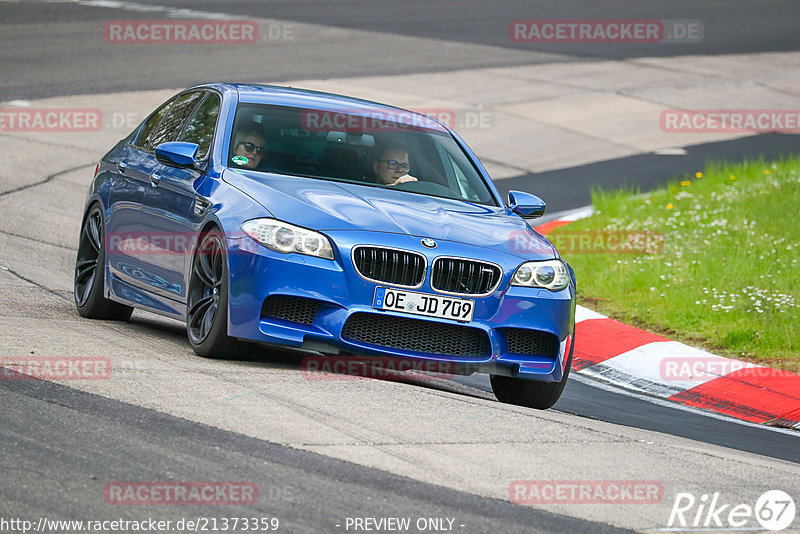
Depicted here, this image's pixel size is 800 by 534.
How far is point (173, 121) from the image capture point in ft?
28.9

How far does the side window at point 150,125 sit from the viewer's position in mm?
9000

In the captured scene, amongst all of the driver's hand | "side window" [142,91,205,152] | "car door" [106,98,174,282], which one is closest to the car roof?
"side window" [142,91,205,152]

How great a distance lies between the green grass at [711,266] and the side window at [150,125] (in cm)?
416

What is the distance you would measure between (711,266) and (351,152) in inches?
189

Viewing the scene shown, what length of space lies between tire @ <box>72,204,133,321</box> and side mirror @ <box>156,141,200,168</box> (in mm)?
1272

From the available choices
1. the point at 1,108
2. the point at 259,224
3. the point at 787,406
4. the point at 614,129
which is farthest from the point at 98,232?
the point at 614,129

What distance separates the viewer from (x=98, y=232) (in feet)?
29.4

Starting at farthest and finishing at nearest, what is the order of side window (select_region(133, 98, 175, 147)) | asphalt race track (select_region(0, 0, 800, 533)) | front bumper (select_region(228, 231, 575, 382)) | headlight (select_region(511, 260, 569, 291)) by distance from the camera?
side window (select_region(133, 98, 175, 147))
headlight (select_region(511, 260, 569, 291))
front bumper (select_region(228, 231, 575, 382))
asphalt race track (select_region(0, 0, 800, 533))

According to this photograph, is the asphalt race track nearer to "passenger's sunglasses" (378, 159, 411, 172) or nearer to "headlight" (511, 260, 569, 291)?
"headlight" (511, 260, 569, 291)

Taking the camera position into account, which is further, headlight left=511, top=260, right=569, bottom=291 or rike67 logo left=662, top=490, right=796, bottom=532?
headlight left=511, top=260, right=569, bottom=291

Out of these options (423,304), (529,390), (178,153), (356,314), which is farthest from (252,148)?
(529,390)

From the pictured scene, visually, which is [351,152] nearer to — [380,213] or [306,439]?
[380,213]

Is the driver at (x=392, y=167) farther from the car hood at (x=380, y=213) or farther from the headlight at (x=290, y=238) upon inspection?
the headlight at (x=290, y=238)

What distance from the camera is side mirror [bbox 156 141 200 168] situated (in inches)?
301
